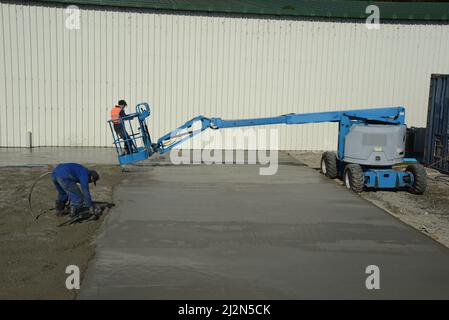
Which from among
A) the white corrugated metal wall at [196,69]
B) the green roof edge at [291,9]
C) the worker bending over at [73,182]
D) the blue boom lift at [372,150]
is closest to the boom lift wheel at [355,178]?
the blue boom lift at [372,150]

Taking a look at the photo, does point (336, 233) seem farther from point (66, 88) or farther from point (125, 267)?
point (66, 88)

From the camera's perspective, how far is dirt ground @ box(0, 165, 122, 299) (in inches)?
234

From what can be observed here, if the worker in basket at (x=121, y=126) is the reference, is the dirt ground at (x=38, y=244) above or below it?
below

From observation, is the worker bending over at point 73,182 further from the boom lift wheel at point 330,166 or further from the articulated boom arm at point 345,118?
the boom lift wheel at point 330,166

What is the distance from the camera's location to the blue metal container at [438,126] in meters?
15.0

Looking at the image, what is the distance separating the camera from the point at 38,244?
746 cm

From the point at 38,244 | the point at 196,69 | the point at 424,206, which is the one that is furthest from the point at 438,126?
the point at 38,244

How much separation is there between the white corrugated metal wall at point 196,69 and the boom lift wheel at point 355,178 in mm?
7102

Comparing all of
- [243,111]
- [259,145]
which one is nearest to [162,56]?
[243,111]

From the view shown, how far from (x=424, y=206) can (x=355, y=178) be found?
1671 mm

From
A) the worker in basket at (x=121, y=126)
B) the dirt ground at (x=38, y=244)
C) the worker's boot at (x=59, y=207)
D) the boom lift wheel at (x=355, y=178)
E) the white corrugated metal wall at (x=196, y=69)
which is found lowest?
the dirt ground at (x=38, y=244)

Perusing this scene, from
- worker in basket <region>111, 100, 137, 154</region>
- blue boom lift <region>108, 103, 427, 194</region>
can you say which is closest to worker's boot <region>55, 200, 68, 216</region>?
blue boom lift <region>108, 103, 427, 194</region>

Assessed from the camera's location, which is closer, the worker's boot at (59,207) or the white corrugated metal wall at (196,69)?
the worker's boot at (59,207)
